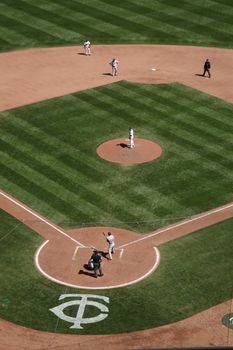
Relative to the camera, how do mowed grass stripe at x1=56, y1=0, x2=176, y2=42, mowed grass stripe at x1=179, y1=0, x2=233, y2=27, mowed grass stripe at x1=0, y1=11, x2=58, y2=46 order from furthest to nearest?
mowed grass stripe at x1=179, y1=0, x2=233, y2=27
mowed grass stripe at x1=56, y1=0, x2=176, y2=42
mowed grass stripe at x1=0, y1=11, x2=58, y2=46

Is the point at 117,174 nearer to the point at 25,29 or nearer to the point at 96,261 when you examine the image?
the point at 96,261

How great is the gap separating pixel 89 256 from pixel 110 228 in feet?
10.8

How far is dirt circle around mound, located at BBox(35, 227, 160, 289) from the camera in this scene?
135 feet

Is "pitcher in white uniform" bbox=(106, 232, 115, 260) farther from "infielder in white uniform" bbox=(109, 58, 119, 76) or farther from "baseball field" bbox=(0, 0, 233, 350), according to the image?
"infielder in white uniform" bbox=(109, 58, 119, 76)

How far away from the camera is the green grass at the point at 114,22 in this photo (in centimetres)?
7619

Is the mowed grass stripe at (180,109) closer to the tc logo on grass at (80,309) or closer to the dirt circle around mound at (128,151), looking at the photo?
the dirt circle around mound at (128,151)

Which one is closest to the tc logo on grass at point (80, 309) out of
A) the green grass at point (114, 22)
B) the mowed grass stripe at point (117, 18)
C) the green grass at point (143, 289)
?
the green grass at point (143, 289)

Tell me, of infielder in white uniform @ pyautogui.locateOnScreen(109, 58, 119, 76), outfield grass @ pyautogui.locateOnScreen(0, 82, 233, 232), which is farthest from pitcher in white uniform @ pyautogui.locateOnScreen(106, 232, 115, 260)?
infielder in white uniform @ pyautogui.locateOnScreen(109, 58, 119, 76)

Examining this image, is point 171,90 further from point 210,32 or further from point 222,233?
point 222,233

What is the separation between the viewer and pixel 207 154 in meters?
54.7

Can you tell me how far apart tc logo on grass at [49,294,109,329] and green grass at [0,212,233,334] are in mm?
255

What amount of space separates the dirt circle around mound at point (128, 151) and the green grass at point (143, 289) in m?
10.1

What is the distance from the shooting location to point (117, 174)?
171 ft

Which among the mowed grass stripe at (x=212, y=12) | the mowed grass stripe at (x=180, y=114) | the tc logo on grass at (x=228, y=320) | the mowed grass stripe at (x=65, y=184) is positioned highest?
the mowed grass stripe at (x=212, y=12)
